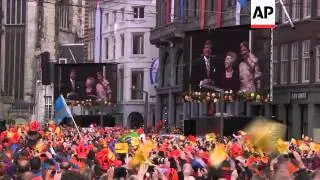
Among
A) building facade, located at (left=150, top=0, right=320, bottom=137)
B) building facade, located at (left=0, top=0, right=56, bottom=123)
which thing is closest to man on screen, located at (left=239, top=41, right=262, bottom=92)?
building facade, located at (left=150, top=0, right=320, bottom=137)

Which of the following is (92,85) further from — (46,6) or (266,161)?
(266,161)

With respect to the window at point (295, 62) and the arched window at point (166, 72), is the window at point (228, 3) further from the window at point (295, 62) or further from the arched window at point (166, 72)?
the arched window at point (166, 72)

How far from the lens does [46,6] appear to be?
103375 millimetres

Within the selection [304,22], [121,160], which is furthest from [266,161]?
[304,22]

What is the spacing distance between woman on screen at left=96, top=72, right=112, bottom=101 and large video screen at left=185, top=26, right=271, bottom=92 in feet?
58.6

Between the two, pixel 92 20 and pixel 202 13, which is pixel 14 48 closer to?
pixel 92 20

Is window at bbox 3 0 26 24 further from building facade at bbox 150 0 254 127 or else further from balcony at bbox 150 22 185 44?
balcony at bbox 150 22 185 44

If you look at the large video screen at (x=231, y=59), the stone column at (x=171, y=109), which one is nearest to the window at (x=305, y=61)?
the large video screen at (x=231, y=59)

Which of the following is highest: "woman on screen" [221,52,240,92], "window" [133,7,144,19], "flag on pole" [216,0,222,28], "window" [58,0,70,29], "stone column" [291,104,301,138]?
"window" [58,0,70,29]

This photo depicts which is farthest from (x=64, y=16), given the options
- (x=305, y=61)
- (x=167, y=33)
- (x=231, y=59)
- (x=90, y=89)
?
(x=305, y=61)

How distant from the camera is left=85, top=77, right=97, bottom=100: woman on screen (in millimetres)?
63691

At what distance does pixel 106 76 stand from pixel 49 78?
30874mm

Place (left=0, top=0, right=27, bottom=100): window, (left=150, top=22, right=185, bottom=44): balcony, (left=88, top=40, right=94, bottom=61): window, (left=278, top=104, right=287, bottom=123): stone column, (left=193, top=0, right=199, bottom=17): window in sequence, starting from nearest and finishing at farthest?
(left=278, top=104, right=287, bottom=123): stone column → (left=193, top=0, right=199, bottom=17): window → (left=150, top=22, right=185, bottom=44): balcony → (left=88, top=40, right=94, bottom=61): window → (left=0, top=0, right=27, bottom=100): window

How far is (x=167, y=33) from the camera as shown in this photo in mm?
61375
